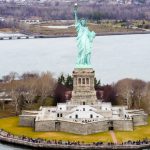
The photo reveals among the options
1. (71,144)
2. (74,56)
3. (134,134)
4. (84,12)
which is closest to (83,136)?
(71,144)

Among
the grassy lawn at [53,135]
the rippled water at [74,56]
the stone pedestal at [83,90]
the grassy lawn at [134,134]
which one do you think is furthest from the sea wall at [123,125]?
the rippled water at [74,56]

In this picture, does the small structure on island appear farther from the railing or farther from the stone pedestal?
the railing

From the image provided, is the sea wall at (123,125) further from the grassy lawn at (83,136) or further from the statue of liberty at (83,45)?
the statue of liberty at (83,45)

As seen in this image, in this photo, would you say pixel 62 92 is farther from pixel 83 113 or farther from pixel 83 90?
pixel 83 113

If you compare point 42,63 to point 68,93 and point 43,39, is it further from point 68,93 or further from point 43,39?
point 43,39

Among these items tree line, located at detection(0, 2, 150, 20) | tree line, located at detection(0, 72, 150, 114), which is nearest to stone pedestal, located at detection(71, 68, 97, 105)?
tree line, located at detection(0, 72, 150, 114)
